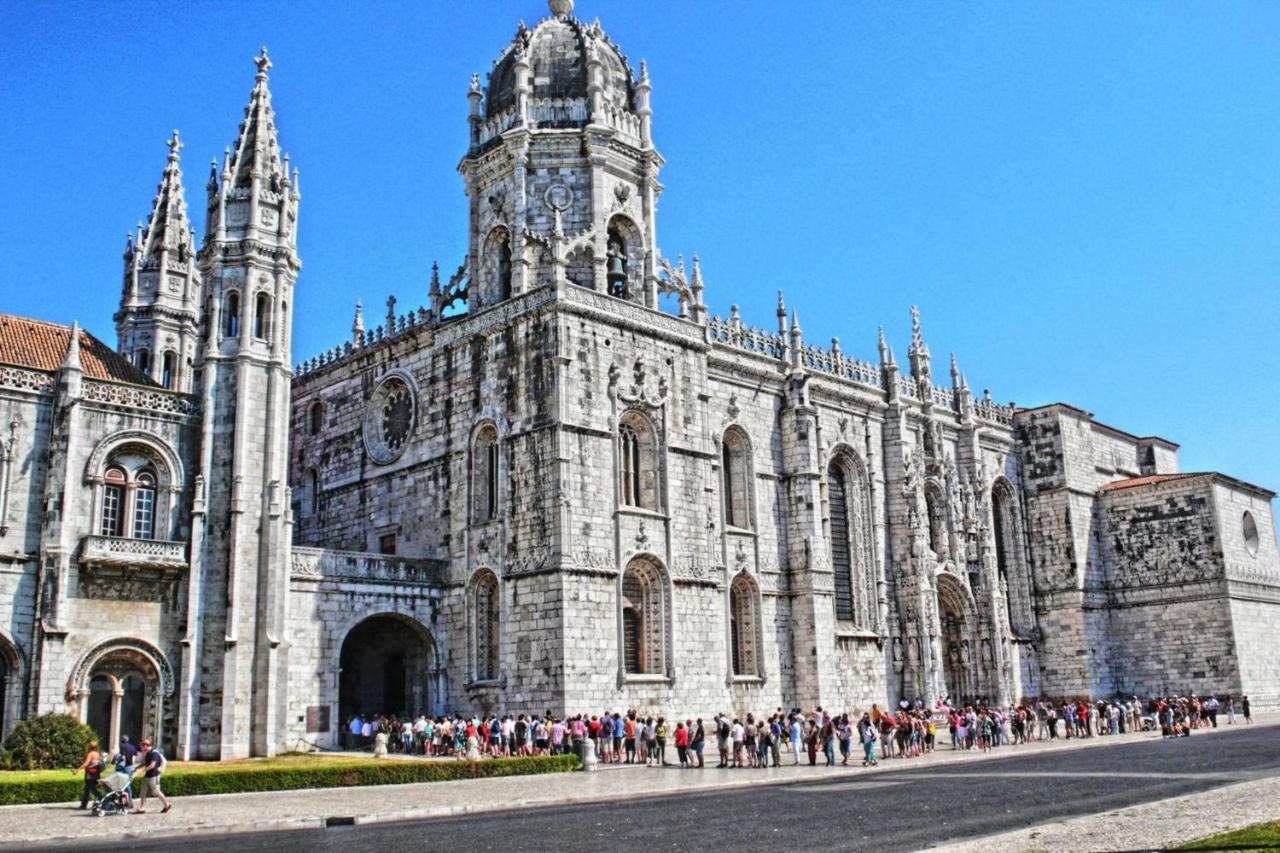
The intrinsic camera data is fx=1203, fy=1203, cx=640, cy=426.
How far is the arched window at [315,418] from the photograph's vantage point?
4644 centimetres

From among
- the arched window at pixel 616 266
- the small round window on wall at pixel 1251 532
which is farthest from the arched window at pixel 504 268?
the small round window on wall at pixel 1251 532

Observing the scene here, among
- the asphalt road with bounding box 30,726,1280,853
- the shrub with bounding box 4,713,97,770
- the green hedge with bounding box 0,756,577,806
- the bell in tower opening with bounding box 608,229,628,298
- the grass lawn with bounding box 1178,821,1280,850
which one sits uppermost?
the bell in tower opening with bounding box 608,229,628,298

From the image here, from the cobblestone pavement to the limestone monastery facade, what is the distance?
26.3 feet

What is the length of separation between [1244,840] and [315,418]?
38951mm

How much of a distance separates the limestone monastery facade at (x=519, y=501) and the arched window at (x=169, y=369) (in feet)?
0.39

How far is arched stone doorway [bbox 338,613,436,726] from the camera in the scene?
127ft

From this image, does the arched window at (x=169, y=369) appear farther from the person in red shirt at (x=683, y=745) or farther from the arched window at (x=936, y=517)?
the arched window at (x=936, y=517)

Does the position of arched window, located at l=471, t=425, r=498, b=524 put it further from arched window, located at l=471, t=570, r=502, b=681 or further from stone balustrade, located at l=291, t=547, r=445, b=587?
stone balustrade, located at l=291, t=547, r=445, b=587

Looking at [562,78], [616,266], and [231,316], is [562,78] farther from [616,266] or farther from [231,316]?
[231,316]

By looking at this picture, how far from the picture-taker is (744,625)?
41938 mm

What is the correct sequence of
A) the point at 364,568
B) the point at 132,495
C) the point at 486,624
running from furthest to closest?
the point at 486,624, the point at 364,568, the point at 132,495

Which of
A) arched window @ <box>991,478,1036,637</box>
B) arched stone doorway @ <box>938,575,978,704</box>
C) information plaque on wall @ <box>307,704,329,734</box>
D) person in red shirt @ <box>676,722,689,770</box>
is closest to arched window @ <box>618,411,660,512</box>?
person in red shirt @ <box>676,722,689,770</box>

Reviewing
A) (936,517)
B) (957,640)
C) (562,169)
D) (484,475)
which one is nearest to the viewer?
(484,475)

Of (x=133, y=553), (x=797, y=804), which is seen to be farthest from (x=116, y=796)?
(x=797, y=804)
